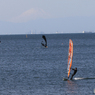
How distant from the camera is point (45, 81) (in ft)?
164

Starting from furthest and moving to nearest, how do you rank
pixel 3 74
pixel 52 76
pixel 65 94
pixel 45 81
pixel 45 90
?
pixel 3 74 → pixel 52 76 → pixel 45 81 → pixel 45 90 → pixel 65 94

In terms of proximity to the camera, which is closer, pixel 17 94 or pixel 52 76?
pixel 17 94

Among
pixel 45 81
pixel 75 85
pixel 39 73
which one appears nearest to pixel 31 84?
pixel 45 81

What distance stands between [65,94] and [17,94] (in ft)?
20.2

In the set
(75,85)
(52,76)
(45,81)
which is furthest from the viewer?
(52,76)

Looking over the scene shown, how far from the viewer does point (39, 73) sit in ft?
195

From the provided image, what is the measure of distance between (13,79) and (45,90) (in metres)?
11.3

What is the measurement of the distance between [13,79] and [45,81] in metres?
6.01

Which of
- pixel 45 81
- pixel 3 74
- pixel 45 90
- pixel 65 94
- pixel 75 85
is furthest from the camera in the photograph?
pixel 3 74

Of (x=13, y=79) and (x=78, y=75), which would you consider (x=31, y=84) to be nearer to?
(x=13, y=79)

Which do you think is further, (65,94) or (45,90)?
(45,90)

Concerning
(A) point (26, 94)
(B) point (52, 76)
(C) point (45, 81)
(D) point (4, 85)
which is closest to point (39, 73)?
(B) point (52, 76)

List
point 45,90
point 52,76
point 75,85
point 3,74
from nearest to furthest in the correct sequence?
point 45,90, point 75,85, point 52,76, point 3,74

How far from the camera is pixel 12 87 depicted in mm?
45406
